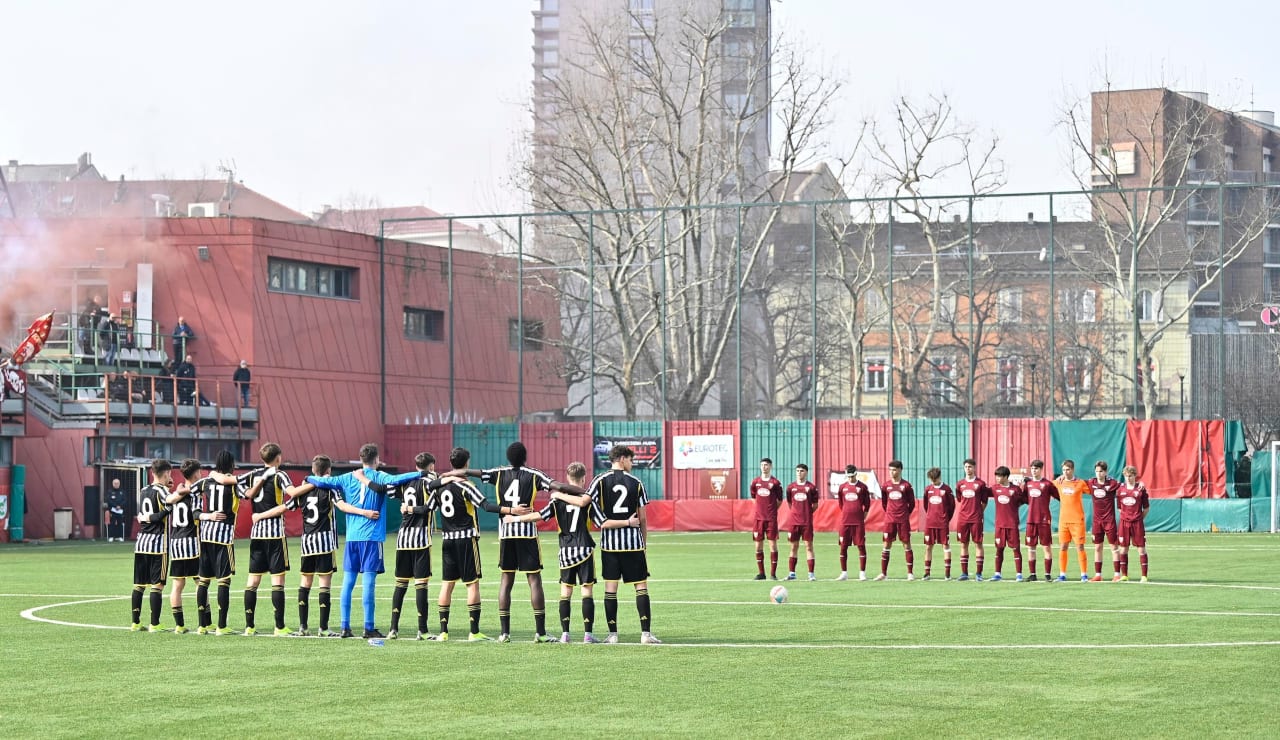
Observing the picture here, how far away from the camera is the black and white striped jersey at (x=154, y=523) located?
809 inches

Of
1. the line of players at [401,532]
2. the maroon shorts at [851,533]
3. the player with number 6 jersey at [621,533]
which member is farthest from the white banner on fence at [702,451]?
the player with number 6 jersey at [621,533]

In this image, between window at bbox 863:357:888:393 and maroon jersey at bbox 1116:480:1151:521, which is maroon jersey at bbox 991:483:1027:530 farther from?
window at bbox 863:357:888:393

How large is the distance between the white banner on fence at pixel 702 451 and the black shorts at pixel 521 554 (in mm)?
36750

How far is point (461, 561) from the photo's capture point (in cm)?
1934

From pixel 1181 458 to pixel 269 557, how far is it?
3745cm

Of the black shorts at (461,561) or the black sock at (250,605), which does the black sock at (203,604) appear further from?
the black shorts at (461,561)

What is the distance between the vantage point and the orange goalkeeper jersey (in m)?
30.5

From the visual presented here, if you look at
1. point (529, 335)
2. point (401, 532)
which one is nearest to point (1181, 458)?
point (529, 335)

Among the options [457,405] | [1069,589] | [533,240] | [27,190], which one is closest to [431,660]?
[1069,589]

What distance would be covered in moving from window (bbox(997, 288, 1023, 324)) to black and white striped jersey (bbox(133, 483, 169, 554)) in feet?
171

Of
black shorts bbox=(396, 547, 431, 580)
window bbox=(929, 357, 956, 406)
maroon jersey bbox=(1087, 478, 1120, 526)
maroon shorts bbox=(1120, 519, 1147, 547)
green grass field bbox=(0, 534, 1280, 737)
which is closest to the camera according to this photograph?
green grass field bbox=(0, 534, 1280, 737)

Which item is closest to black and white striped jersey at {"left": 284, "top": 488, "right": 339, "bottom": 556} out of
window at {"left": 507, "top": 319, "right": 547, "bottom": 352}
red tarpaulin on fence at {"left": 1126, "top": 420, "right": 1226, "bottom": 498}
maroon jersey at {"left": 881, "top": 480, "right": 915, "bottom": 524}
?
maroon jersey at {"left": 881, "top": 480, "right": 915, "bottom": 524}

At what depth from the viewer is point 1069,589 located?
27797mm

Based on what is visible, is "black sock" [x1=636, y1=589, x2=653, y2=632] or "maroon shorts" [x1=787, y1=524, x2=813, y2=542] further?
"maroon shorts" [x1=787, y1=524, x2=813, y2=542]
